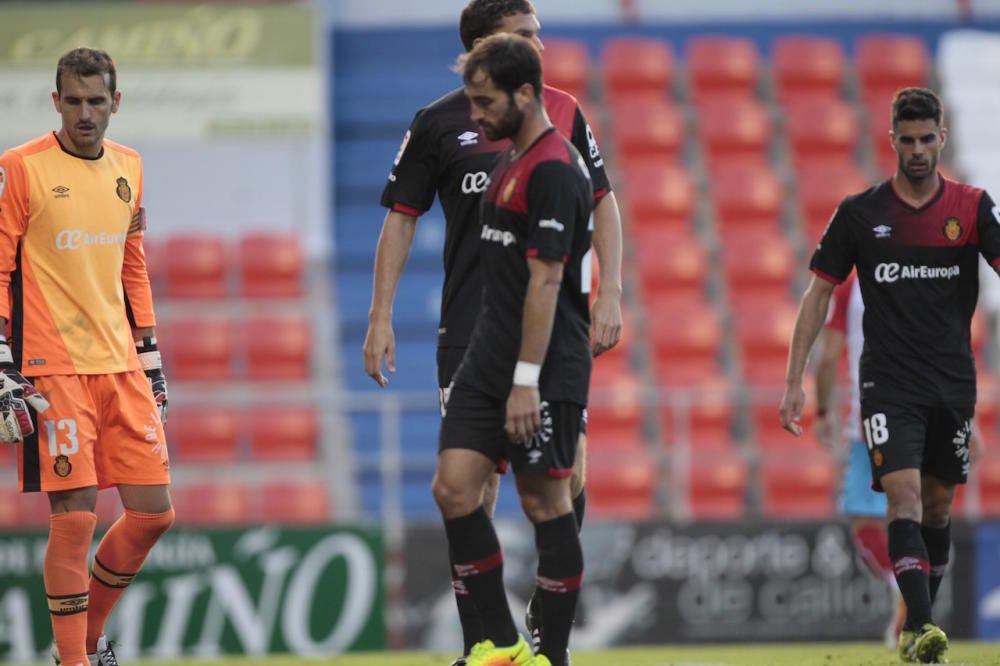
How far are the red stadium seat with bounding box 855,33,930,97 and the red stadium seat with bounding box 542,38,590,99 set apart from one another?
302 cm

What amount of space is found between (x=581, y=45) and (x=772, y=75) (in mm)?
2088

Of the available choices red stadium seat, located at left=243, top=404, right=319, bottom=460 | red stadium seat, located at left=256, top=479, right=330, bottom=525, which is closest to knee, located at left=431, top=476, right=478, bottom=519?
red stadium seat, located at left=256, top=479, right=330, bottom=525

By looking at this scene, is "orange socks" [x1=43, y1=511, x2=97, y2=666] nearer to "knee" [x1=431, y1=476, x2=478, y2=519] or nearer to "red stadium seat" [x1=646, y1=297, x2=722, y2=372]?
"knee" [x1=431, y1=476, x2=478, y2=519]

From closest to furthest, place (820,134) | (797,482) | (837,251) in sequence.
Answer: (837,251) < (797,482) < (820,134)

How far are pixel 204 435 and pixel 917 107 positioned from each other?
816 centimetres

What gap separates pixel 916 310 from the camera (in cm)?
651

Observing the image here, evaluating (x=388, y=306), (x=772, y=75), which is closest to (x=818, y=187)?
(x=772, y=75)

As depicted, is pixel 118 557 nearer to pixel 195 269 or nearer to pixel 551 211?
pixel 551 211

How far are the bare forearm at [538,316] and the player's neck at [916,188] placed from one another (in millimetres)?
2191

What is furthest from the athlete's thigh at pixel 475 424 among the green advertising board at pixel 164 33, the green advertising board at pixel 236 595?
the green advertising board at pixel 164 33

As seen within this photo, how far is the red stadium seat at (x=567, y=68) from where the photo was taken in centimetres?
1636

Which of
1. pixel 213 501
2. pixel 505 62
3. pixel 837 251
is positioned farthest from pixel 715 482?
pixel 505 62

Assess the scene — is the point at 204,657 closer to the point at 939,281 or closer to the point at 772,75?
the point at 939,281

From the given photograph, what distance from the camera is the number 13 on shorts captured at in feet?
21.2
